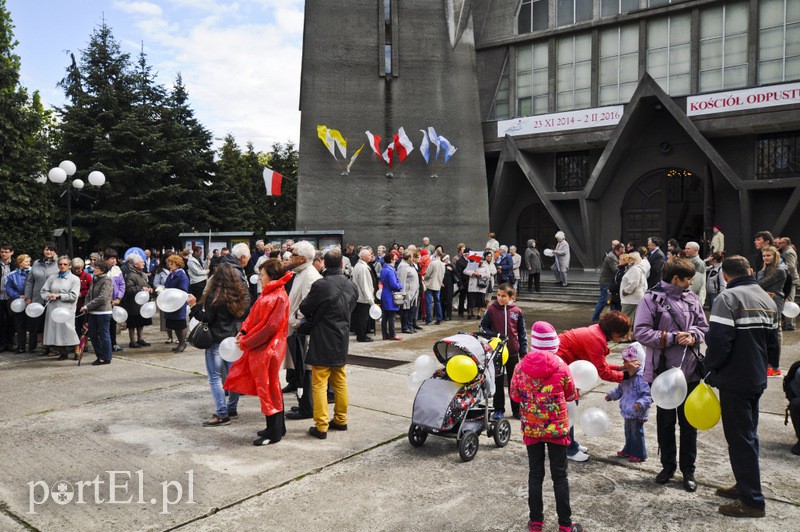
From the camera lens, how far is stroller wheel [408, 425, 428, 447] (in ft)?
19.9

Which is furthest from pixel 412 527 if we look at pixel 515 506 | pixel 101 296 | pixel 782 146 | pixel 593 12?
pixel 593 12

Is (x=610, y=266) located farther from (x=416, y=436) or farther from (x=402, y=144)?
(x=402, y=144)

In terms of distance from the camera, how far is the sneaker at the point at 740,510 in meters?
4.51

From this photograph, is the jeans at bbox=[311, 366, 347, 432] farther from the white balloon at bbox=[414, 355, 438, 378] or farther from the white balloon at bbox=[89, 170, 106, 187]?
the white balloon at bbox=[89, 170, 106, 187]

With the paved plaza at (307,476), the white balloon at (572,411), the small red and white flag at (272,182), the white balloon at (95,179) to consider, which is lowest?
the paved plaza at (307,476)

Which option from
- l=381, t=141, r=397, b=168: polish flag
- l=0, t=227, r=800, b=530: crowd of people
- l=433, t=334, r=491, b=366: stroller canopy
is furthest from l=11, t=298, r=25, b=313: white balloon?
l=381, t=141, r=397, b=168: polish flag

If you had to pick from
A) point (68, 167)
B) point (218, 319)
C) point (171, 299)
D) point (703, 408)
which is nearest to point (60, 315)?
point (171, 299)

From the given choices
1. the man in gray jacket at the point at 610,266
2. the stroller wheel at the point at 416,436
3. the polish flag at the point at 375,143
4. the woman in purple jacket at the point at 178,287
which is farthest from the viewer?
the polish flag at the point at 375,143

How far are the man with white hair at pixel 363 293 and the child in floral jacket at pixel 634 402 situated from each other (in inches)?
294

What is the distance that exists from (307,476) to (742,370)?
3668 millimetres

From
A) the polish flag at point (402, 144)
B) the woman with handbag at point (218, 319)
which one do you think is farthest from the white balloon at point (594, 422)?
the polish flag at point (402, 144)

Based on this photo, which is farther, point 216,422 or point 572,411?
point 216,422

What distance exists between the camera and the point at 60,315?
33.9 ft

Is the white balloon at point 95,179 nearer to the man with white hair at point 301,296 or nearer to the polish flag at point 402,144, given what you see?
the polish flag at point 402,144
